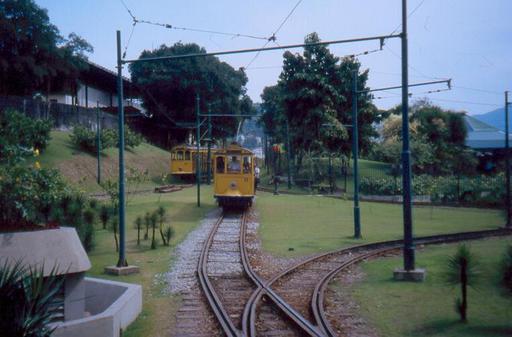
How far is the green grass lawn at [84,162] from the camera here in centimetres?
3947

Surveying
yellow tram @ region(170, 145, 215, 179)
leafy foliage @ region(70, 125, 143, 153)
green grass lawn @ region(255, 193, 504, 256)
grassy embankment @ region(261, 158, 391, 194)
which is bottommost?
green grass lawn @ region(255, 193, 504, 256)

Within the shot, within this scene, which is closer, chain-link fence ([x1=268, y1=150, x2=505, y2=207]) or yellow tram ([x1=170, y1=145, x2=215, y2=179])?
chain-link fence ([x1=268, y1=150, x2=505, y2=207])

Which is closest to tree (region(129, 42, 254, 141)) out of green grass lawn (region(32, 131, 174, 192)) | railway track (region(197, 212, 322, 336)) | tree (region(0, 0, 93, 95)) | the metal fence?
the metal fence

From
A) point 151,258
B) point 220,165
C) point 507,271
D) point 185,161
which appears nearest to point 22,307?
point 507,271

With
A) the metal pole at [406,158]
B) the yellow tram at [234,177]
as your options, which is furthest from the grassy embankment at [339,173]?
the metal pole at [406,158]

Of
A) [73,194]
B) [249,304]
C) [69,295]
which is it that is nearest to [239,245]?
[73,194]

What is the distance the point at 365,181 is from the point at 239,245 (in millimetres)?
25350

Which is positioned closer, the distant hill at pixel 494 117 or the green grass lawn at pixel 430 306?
the green grass lawn at pixel 430 306

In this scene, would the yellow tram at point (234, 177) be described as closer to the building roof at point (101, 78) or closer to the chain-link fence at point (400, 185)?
the chain-link fence at point (400, 185)

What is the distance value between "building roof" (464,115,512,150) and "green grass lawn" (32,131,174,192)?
2962cm

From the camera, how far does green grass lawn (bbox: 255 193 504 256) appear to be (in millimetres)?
19609

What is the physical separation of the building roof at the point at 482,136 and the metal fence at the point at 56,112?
34.5 meters

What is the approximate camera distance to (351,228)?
2369 cm

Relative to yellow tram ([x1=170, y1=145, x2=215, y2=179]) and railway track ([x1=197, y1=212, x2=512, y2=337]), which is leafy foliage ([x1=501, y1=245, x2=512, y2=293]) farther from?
yellow tram ([x1=170, y1=145, x2=215, y2=179])
